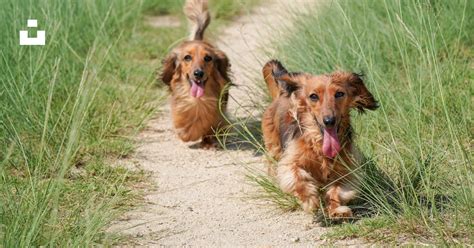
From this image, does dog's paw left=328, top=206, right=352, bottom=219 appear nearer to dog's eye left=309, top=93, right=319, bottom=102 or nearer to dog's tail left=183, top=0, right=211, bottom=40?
dog's eye left=309, top=93, right=319, bottom=102

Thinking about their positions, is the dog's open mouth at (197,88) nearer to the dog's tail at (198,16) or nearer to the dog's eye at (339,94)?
the dog's tail at (198,16)

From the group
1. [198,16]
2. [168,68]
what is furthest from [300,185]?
[198,16]

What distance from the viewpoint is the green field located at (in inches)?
180

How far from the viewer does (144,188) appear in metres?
6.26

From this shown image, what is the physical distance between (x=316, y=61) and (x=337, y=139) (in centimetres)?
208

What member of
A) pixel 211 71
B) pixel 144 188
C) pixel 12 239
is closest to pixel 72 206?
pixel 144 188

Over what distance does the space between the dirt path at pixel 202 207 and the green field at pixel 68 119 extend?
0.17 m

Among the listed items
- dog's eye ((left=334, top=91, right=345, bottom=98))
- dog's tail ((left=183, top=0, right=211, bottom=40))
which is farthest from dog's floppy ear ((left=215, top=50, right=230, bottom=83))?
dog's eye ((left=334, top=91, right=345, bottom=98))

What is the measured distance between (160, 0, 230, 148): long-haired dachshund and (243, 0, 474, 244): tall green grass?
57cm

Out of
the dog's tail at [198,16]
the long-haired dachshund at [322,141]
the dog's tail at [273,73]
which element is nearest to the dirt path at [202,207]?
the long-haired dachshund at [322,141]

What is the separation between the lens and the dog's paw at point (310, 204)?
5.29 metres

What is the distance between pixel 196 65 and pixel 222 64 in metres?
0.33

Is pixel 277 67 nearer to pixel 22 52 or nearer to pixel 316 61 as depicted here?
pixel 316 61

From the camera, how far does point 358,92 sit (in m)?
5.51
